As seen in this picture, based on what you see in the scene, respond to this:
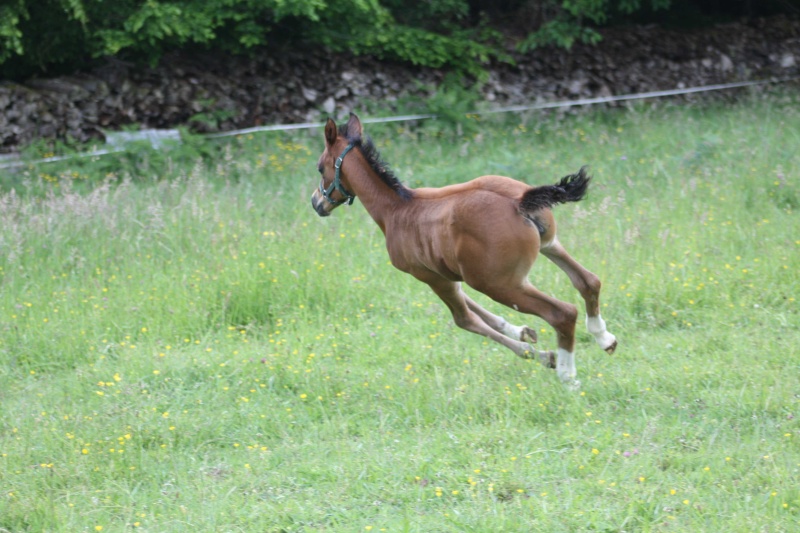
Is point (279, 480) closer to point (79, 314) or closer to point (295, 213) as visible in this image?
point (79, 314)

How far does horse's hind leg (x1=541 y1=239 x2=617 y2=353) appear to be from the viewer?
5492 millimetres

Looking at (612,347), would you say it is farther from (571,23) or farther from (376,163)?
(571,23)

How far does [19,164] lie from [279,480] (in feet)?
26.9

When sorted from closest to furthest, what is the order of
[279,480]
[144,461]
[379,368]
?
[279,480], [144,461], [379,368]

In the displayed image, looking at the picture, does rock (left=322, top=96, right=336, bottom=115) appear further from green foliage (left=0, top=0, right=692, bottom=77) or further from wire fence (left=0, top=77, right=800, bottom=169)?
green foliage (left=0, top=0, right=692, bottom=77)

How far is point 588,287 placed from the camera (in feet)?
18.0

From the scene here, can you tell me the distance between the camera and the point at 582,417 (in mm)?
5176

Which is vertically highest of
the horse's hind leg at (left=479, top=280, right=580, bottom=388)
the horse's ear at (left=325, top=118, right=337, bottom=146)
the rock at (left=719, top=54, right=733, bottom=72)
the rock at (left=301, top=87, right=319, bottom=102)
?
the rock at (left=719, top=54, right=733, bottom=72)

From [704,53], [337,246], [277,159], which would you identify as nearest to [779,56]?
[704,53]

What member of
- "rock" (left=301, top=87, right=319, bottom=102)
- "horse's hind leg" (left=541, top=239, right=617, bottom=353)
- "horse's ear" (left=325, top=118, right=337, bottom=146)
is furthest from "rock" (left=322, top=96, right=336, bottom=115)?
"horse's hind leg" (left=541, top=239, right=617, bottom=353)

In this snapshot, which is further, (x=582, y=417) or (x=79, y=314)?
(x=79, y=314)

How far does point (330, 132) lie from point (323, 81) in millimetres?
8187

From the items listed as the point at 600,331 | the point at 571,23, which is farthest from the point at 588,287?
the point at 571,23

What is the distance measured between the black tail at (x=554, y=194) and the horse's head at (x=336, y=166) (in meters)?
1.33
